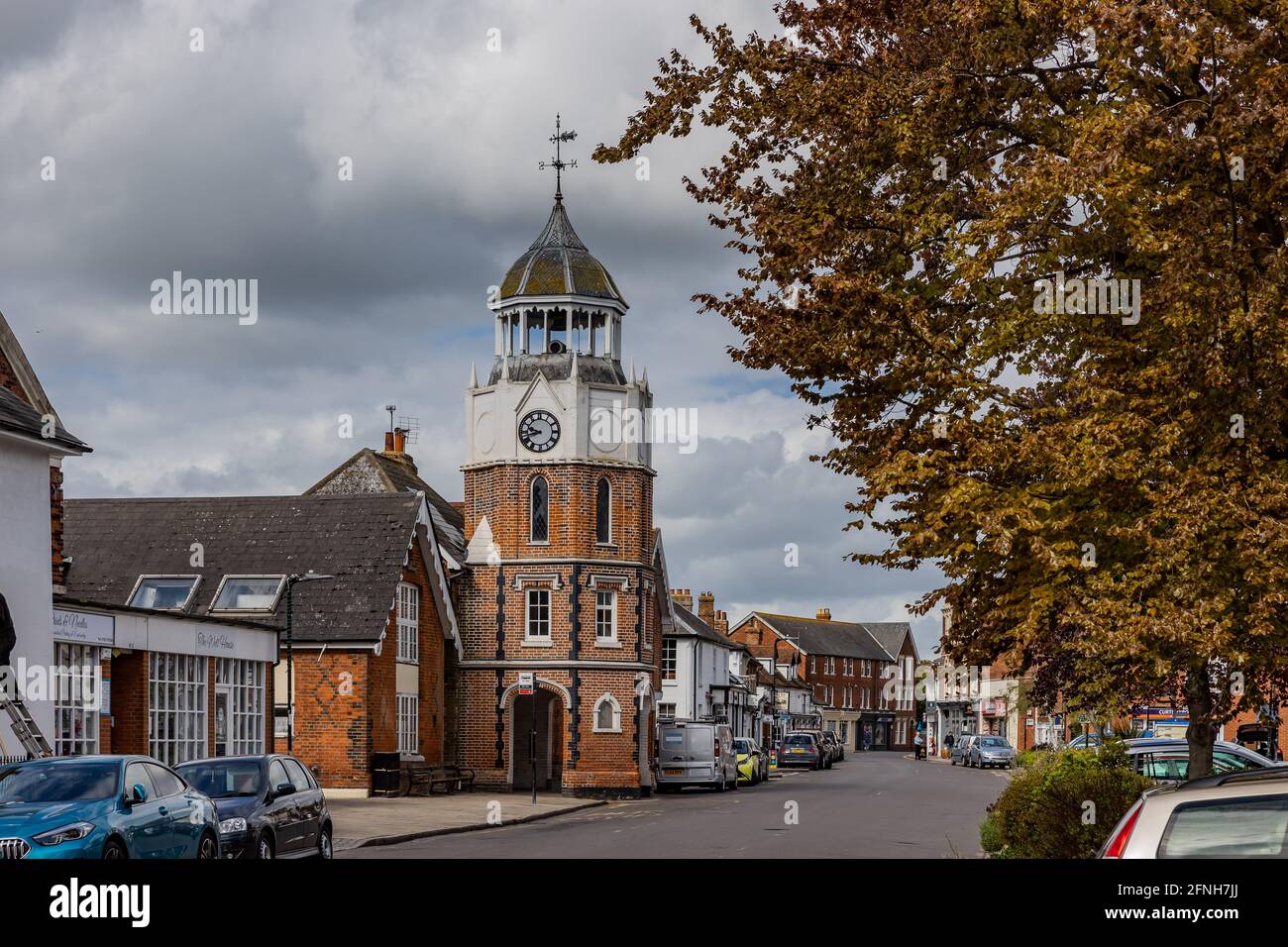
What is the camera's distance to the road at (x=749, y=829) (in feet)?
75.3

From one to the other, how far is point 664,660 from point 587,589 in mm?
27542

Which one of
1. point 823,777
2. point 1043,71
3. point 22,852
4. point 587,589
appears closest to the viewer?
point 22,852

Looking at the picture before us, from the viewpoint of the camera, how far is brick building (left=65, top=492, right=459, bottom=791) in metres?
34.6

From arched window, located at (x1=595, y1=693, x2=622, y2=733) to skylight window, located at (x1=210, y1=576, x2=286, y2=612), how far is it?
35.1 ft

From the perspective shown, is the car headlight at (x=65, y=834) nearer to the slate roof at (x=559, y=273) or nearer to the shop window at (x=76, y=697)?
the shop window at (x=76, y=697)

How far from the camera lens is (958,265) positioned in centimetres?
1412

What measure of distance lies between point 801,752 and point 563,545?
102 ft

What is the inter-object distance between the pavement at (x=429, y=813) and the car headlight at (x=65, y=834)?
32.6 ft

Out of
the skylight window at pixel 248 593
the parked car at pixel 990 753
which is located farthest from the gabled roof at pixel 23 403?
the parked car at pixel 990 753

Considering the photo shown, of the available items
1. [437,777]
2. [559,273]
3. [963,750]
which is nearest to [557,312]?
[559,273]

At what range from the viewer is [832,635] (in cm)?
14612
